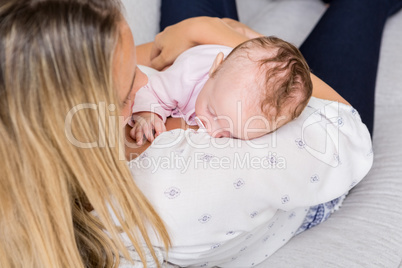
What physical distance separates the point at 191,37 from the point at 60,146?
59 cm

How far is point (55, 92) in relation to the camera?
653mm

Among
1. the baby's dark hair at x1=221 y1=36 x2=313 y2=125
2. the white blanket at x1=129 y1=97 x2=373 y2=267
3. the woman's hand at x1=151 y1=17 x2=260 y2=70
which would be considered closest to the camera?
the white blanket at x1=129 y1=97 x2=373 y2=267

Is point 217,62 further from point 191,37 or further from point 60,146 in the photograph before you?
point 60,146

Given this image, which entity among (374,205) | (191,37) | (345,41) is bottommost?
(374,205)

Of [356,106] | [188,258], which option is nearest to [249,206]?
[188,258]

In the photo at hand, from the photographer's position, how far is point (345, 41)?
4.47 feet

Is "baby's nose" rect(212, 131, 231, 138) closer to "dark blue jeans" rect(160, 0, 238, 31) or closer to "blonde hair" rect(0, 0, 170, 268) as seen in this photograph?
"blonde hair" rect(0, 0, 170, 268)

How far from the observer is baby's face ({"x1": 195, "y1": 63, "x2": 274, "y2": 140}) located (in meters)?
0.92

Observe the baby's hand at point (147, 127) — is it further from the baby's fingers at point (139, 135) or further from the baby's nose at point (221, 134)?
the baby's nose at point (221, 134)

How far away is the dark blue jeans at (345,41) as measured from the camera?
4.22 feet

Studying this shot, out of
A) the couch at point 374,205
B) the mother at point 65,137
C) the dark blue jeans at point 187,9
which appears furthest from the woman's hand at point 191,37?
the mother at point 65,137

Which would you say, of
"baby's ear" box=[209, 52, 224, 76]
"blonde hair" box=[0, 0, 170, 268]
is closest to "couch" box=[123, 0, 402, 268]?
"baby's ear" box=[209, 52, 224, 76]

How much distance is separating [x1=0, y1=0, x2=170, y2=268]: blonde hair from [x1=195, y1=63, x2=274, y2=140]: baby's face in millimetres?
258

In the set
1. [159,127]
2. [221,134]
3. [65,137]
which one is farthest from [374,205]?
[65,137]
